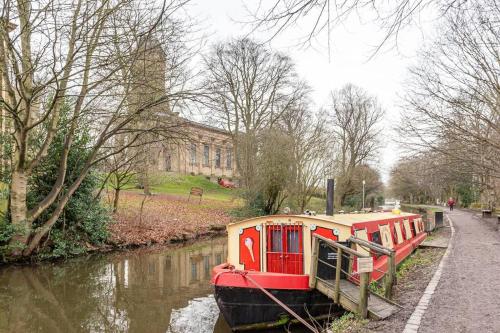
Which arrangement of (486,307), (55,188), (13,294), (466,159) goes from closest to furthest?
(486,307) < (13,294) < (55,188) < (466,159)

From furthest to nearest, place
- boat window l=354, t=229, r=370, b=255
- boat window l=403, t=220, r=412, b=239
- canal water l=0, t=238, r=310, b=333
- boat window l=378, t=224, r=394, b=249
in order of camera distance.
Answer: boat window l=403, t=220, r=412, b=239 → boat window l=378, t=224, r=394, b=249 → boat window l=354, t=229, r=370, b=255 → canal water l=0, t=238, r=310, b=333

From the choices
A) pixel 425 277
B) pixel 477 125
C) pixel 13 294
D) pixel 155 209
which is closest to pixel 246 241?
pixel 425 277

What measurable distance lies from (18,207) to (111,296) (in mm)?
5172

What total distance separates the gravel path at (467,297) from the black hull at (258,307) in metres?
2.38

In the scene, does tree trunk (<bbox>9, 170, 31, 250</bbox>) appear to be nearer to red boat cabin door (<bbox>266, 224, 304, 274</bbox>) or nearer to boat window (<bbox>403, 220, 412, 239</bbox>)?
red boat cabin door (<bbox>266, 224, 304, 274</bbox>)

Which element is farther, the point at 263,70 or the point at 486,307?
the point at 263,70

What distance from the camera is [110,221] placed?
18.1m

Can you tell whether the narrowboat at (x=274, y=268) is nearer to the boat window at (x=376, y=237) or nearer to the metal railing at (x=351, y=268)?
the boat window at (x=376, y=237)

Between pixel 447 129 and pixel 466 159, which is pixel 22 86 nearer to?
pixel 447 129

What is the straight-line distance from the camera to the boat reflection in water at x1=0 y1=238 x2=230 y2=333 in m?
Answer: 8.64

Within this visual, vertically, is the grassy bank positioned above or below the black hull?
above

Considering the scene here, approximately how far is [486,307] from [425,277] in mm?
2843

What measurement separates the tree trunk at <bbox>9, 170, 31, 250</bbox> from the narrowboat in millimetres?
7479

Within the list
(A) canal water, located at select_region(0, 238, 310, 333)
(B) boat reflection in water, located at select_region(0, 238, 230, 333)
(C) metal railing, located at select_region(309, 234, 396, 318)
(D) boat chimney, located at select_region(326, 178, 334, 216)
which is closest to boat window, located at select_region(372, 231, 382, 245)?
(D) boat chimney, located at select_region(326, 178, 334, 216)
